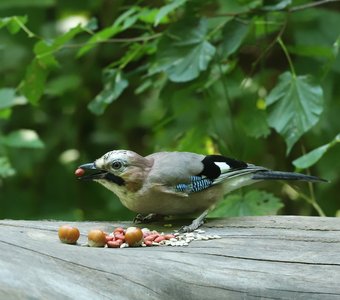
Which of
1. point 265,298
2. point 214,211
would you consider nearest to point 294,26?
point 214,211

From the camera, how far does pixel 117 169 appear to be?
3.01 meters

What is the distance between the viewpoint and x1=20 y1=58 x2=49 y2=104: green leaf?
13.0ft

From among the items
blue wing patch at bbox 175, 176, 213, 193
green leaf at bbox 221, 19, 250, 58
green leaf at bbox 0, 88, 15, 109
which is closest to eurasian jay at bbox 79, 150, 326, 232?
blue wing patch at bbox 175, 176, 213, 193

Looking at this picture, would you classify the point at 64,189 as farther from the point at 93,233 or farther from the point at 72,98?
the point at 93,233

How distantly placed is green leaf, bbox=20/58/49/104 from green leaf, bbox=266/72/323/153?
1.19 m

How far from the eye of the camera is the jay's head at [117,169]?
299 centimetres

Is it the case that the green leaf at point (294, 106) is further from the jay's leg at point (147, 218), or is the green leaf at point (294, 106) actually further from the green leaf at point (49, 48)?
the green leaf at point (49, 48)

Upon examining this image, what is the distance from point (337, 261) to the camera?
240 cm

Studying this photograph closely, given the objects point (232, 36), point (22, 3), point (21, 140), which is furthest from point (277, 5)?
point (22, 3)

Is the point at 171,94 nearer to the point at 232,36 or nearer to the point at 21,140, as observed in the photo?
the point at 232,36

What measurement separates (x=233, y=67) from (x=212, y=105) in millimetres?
230

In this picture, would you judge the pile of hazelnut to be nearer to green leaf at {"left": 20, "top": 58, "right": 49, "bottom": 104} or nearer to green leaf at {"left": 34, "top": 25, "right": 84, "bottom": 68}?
green leaf at {"left": 34, "top": 25, "right": 84, "bottom": 68}

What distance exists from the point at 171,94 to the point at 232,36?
486 mm

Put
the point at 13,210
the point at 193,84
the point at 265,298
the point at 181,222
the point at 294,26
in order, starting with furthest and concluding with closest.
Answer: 1. the point at 13,210
2. the point at 294,26
3. the point at 193,84
4. the point at 181,222
5. the point at 265,298
